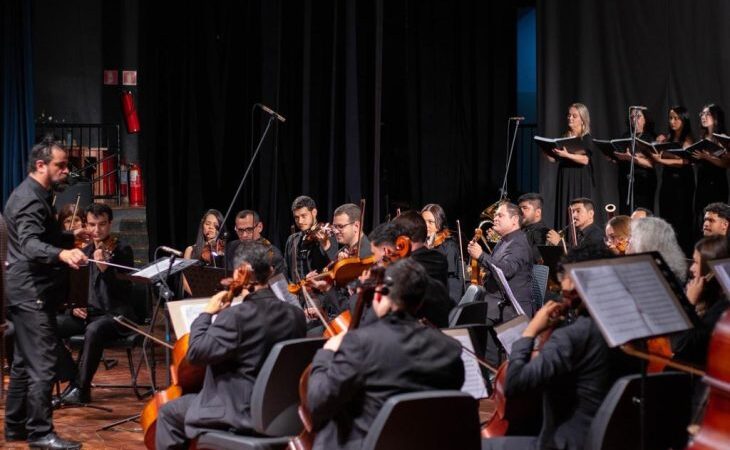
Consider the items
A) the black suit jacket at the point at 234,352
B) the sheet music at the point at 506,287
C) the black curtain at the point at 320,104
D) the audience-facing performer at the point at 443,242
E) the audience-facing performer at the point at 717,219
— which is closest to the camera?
the black suit jacket at the point at 234,352

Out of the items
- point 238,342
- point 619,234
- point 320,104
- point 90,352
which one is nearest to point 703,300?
point 238,342

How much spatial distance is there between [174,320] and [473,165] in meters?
6.50

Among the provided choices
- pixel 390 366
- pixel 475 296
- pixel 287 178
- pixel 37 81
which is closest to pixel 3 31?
pixel 37 81

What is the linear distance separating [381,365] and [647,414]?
3.02ft

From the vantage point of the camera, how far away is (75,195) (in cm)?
1125

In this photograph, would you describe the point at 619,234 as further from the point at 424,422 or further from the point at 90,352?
the point at 424,422

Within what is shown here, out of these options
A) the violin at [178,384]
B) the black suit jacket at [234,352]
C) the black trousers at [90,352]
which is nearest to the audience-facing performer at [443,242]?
the black trousers at [90,352]

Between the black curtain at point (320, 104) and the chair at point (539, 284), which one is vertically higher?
the black curtain at point (320, 104)

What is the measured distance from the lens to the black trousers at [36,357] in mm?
5211

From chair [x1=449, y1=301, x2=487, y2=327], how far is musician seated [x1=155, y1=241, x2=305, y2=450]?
1.39 metres

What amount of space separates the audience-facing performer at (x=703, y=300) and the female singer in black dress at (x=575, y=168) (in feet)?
15.1

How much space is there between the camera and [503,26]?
10812mm

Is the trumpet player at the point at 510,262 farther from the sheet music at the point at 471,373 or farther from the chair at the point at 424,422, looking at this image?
the chair at the point at 424,422

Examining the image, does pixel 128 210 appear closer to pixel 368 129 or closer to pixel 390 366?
pixel 368 129
